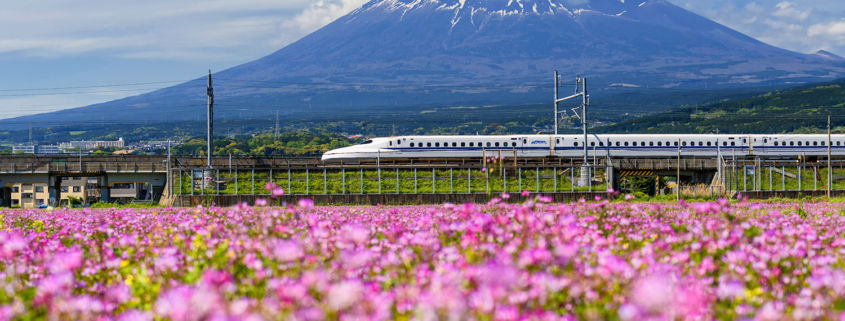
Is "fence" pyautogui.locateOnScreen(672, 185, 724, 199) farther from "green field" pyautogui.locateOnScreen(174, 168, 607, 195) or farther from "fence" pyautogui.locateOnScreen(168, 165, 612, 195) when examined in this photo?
"green field" pyautogui.locateOnScreen(174, 168, 607, 195)

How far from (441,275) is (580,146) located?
50.5m

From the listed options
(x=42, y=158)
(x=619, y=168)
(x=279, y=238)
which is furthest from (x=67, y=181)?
(x=279, y=238)

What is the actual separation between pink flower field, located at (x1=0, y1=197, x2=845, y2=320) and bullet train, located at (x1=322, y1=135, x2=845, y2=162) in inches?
1766

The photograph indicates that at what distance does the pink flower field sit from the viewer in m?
3.96

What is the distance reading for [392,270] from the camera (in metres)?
5.55

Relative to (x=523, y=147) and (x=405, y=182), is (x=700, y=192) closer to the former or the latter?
(x=405, y=182)

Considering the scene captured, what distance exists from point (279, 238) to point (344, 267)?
1.39 metres

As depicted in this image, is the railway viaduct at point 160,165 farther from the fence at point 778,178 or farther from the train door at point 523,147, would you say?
the fence at point 778,178

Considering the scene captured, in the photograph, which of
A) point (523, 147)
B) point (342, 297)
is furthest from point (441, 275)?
point (523, 147)

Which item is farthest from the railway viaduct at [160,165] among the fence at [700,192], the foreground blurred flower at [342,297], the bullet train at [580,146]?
the foreground blurred flower at [342,297]

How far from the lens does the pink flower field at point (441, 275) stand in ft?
13.0

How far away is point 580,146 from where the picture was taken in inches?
2130

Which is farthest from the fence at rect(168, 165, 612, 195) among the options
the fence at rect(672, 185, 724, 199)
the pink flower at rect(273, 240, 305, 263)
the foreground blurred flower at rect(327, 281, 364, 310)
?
the foreground blurred flower at rect(327, 281, 364, 310)

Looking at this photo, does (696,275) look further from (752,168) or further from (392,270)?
(752,168)
